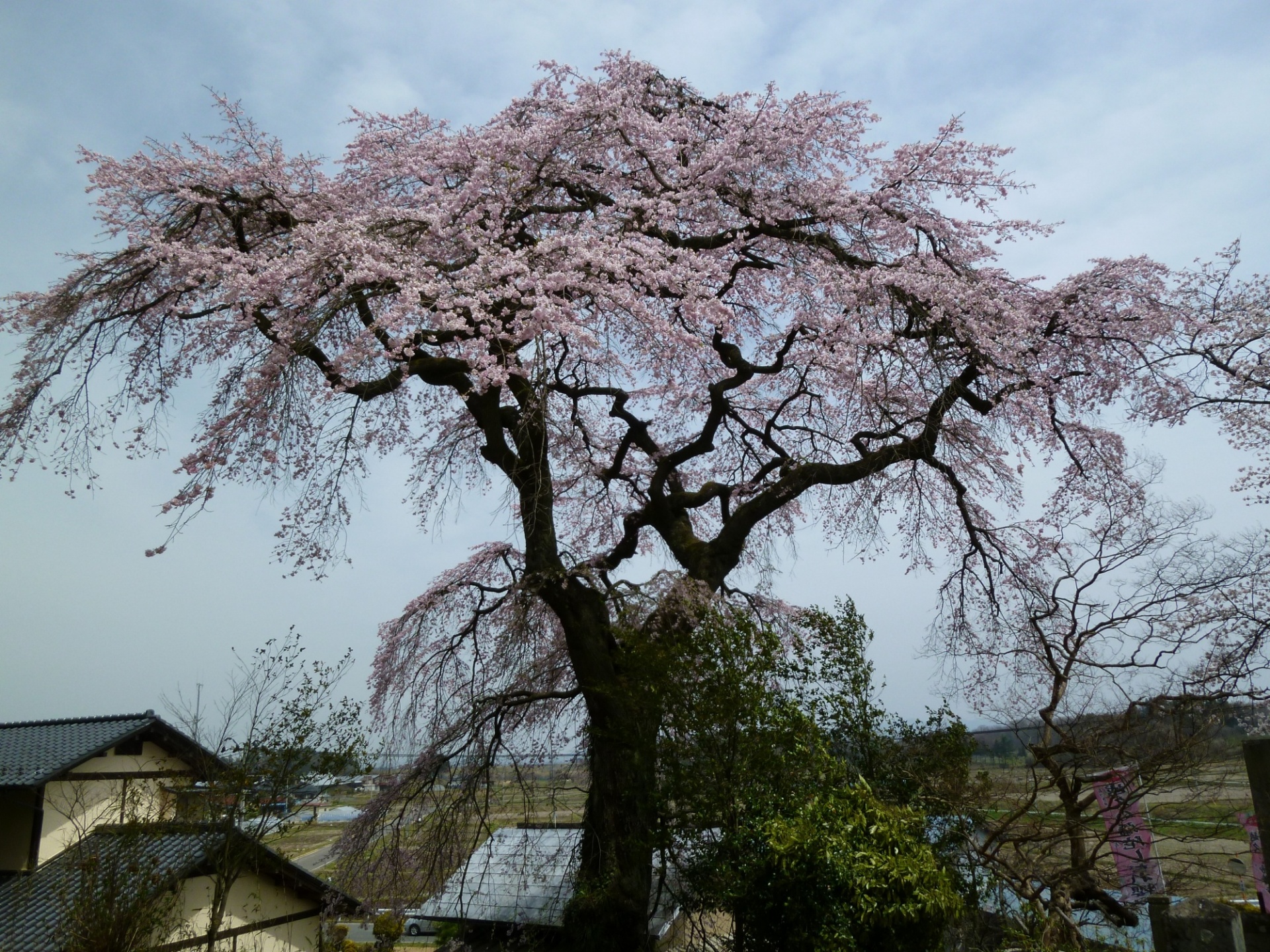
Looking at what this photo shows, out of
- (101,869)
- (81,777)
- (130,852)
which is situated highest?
(81,777)

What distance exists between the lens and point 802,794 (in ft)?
17.5

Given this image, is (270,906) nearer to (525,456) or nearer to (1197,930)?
(525,456)

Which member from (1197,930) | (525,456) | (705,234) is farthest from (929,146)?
(1197,930)

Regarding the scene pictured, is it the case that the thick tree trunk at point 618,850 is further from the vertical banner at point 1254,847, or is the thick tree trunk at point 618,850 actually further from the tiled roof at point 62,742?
the vertical banner at point 1254,847

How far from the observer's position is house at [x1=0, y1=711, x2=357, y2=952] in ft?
25.3

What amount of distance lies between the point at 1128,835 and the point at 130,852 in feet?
28.3

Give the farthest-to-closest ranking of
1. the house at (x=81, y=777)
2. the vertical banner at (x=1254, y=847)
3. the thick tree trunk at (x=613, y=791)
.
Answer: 1. the house at (x=81, y=777)
2. the vertical banner at (x=1254, y=847)
3. the thick tree trunk at (x=613, y=791)

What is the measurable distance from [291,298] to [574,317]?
2485mm

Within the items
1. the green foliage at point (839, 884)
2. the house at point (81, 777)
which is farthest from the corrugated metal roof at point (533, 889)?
the house at point (81, 777)

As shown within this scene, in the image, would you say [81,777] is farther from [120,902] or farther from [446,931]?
[446,931]

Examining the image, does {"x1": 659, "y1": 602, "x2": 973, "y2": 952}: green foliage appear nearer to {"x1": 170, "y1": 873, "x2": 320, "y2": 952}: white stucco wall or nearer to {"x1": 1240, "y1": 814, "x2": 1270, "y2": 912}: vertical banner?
{"x1": 1240, "y1": 814, "x2": 1270, "y2": 912}: vertical banner

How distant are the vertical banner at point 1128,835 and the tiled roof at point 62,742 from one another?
872cm

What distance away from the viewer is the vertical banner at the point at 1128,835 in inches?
253

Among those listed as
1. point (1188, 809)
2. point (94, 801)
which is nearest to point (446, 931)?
point (94, 801)
